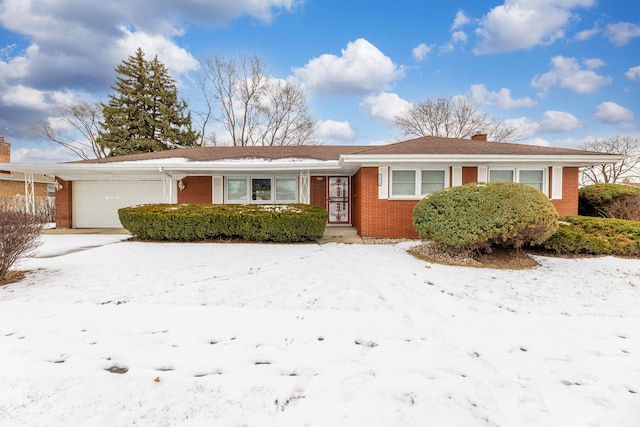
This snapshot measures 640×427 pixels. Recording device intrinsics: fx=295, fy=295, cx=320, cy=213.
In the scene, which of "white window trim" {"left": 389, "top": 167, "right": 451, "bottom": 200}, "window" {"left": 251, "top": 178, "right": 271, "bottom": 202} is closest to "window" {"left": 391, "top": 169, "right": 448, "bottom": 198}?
"white window trim" {"left": 389, "top": 167, "right": 451, "bottom": 200}

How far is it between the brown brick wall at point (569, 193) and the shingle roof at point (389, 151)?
71 centimetres

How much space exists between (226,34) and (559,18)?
50.4 ft

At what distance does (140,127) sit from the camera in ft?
73.7

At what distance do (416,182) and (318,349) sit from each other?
25.4 ft

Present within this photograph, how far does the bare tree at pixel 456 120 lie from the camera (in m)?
26.1

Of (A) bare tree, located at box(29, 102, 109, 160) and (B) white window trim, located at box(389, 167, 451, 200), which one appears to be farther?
(A) bare tree, located at box(29, 102, 109, 160)

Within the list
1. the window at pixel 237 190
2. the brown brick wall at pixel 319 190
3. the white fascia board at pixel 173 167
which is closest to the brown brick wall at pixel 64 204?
the white fascia board at pixel 173 167

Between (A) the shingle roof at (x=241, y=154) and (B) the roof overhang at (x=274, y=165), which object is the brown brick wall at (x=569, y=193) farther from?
(A) the shingle roof at (x=241, y=154)

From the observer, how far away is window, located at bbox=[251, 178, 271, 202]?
469 inches

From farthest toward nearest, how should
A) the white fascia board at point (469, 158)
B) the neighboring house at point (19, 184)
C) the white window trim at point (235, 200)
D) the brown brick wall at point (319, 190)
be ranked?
the neighboring house at point (19, 184)
the brown brick wall at point (319, 190)
the white window trim at point (235, 200)
the white fascia board at point (469, 158)

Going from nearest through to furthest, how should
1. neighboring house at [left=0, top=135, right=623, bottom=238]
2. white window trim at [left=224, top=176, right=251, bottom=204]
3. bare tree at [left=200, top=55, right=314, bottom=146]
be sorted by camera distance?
1. neighboring house at [left=0, top=135, right=623, bottom=238]
2. white window trim at [left=224, top=176, right=251, bottom=204]
3. bare tree at [left=200, top=55, right=314, bottom=146]

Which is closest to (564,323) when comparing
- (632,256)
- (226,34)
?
(632,256)

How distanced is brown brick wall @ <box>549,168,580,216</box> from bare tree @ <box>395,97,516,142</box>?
1768 centimetres

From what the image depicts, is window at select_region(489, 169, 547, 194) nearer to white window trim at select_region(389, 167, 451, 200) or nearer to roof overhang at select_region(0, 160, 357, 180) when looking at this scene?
white window trim at select_region(389, 167, 451, 200)
